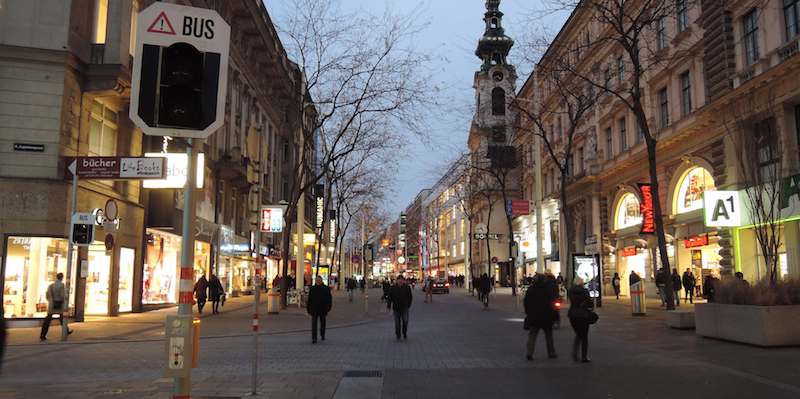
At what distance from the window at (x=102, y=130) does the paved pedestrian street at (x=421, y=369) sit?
355 inches

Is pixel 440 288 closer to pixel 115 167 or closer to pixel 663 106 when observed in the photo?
pixel 663 106

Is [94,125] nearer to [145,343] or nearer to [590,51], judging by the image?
[145,343]

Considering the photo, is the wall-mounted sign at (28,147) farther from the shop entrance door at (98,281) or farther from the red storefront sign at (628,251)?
the red storefront sign at (628,251)

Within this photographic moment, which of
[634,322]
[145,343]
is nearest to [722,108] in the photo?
[634,322]

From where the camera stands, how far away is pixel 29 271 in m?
19.0

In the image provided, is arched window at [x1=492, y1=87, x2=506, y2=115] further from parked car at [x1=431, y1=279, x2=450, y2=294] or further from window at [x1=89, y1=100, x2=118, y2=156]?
window at [x1=89, y1=100, x2=118, y2=156]

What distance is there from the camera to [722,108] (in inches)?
1017

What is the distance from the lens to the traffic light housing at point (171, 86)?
531 centimetres

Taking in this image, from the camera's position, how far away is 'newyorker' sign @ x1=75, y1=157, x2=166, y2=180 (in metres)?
16.1

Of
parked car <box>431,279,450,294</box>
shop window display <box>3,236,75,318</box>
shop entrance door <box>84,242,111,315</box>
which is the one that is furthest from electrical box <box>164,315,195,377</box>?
parked car <box>431,279,450,294</box>

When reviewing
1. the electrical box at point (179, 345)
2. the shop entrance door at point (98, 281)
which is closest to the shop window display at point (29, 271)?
the shop entrance door at point (98, 281)

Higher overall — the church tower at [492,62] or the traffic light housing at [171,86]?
the church tower at [492,62]

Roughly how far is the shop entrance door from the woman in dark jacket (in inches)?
684

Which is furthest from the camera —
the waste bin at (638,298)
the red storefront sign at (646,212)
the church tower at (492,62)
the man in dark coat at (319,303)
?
the church tower at (492,62)
